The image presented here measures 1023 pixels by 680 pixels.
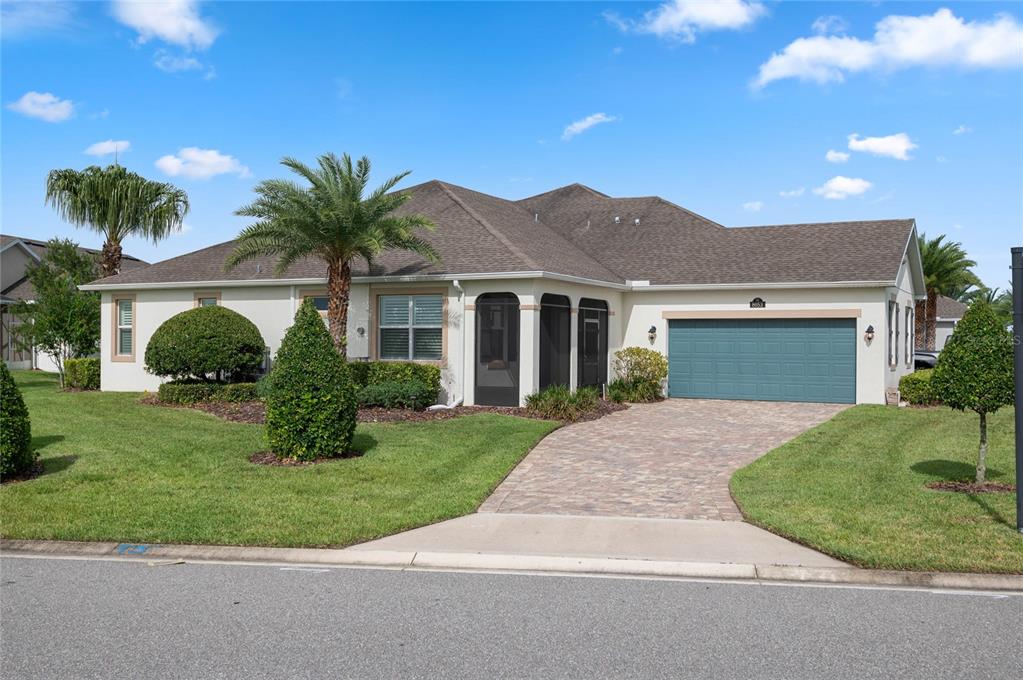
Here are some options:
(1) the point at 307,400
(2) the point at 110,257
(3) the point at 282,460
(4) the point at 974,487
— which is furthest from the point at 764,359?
(2) the point at 110,257

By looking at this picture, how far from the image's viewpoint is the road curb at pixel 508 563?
276 inches

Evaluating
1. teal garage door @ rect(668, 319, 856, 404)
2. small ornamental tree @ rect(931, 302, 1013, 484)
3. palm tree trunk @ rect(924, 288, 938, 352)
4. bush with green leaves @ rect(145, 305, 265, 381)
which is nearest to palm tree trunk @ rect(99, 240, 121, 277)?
bush with green leaves @ rect(145, 305, 265, 381)

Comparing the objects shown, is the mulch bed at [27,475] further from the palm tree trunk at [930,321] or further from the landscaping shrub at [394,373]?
the palm tree trunk at [930,321]

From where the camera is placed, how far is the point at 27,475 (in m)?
11.2

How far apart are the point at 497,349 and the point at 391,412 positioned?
10.7 ft

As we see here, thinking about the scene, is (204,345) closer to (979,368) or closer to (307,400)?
(307,400)

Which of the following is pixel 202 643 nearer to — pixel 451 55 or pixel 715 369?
pixel 451 55

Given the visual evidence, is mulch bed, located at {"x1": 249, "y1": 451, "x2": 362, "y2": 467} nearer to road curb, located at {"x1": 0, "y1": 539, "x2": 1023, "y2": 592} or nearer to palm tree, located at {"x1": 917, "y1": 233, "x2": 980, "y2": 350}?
road curb, located at {"x1": 0, "y1": 539, "x2": 1023, "y2": 592}

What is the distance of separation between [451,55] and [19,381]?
65.7ft

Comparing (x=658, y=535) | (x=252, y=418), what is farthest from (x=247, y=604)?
(x=252, y=418)

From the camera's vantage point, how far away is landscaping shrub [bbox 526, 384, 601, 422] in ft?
57.6

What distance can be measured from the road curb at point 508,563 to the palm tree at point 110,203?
82.0 ft

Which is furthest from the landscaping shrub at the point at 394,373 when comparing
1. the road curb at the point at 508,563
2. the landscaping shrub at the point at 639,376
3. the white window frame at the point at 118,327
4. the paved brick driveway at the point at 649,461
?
the road curb at the point at 508,563

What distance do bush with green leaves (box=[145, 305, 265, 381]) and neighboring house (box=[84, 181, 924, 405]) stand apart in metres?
1.37
